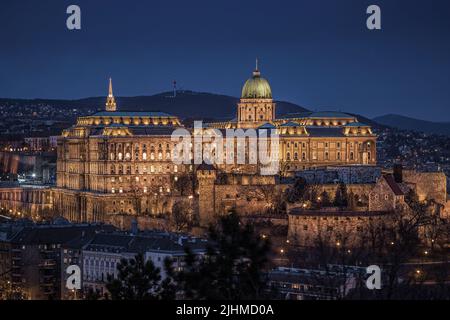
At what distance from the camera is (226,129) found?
136500 mm

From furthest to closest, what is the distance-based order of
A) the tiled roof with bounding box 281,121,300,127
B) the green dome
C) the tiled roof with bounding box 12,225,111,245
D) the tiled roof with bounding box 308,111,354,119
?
the green dome, the tiled roof with bounding box 308,111,354,119, the tiled roof with bounding box 281,121,300,127, the tiled roof with bounding box 12,225,111,245

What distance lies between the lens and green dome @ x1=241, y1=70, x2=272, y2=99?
14638 cm

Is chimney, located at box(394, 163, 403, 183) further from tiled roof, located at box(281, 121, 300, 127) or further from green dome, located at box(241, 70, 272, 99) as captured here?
green dome, located at box(241, 70, 272, 99)

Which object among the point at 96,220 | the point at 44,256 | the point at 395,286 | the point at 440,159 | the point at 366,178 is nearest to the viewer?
the point at 395,286

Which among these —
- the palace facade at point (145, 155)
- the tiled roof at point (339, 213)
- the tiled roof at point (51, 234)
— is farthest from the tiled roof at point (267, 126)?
the tiled roof at point (339, 213)

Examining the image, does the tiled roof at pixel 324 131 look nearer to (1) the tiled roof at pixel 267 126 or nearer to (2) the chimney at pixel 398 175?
(1) the tiled roof at pixel 267 126

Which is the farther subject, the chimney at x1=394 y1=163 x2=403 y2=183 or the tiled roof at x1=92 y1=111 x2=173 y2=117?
the tiled roof at x1=92 y1=111 x2=173 y2=117

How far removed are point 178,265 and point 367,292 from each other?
1947 cm

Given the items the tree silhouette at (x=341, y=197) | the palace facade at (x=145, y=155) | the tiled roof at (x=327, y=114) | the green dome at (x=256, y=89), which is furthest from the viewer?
the green dome at (x=256, y=89)

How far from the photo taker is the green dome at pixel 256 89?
146375 millimetres

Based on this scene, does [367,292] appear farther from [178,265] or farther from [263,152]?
[263,152]

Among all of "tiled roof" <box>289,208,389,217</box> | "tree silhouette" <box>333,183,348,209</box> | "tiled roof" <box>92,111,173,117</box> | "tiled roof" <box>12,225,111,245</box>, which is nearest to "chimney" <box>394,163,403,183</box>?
"tree silhouette" <box>333,183,348,209</box>

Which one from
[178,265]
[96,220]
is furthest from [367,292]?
[96,220]

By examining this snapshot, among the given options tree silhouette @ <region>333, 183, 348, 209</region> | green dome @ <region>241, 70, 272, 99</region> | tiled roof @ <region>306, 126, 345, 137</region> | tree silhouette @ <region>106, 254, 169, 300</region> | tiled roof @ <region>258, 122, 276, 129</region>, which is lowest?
tree silhouette @ <region>106, 254, 169, 300</region>
